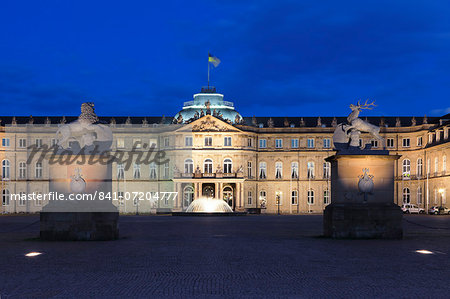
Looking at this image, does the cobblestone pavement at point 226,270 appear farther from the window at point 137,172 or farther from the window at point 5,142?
the window at point 5,142

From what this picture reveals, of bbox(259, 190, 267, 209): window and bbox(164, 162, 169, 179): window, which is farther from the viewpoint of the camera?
bbox(259, 190, 267, 209): window

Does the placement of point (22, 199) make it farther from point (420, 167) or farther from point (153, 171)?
point (420, 167)

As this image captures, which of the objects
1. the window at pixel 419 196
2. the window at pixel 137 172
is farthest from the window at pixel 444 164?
the window at pixel 137 172

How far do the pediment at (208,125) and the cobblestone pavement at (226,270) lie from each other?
2511 inches

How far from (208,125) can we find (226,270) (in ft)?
234

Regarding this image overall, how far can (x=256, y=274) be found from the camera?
1412 cm

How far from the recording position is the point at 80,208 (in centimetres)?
2325

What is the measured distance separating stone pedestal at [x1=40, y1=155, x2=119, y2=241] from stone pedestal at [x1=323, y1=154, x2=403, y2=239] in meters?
9.46

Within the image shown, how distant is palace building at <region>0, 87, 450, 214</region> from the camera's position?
283 ft

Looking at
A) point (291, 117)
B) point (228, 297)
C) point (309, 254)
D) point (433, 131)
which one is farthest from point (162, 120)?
point (228, 297)

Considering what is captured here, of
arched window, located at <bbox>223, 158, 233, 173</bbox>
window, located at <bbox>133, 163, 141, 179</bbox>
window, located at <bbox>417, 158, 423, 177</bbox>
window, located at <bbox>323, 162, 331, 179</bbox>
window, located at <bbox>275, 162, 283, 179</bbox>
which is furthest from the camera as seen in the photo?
window, located at <bbox>133, 163, 141, 179</bbox>

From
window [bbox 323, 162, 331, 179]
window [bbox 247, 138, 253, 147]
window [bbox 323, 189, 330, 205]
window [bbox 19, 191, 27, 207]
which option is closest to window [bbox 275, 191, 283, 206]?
window [bbox 323, 189, 330, 205]

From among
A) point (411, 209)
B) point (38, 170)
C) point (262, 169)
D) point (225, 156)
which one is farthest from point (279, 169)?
point (38, 170)

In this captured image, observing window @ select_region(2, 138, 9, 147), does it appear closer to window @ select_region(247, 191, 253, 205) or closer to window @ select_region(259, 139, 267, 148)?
window @ select_region(247, 191, 253, 205)
